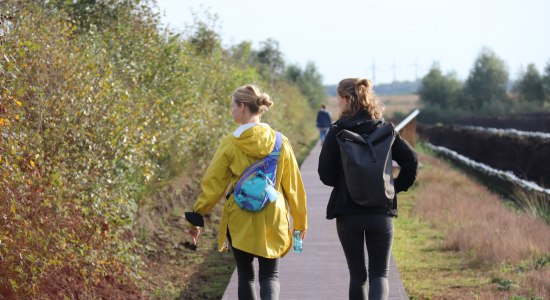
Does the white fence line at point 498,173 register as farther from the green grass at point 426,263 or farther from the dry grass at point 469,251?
the green grass at point 426,263

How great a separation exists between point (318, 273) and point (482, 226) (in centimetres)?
417

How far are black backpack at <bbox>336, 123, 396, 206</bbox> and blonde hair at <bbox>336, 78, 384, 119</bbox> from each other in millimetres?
143

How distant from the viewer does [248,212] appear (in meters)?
6.02

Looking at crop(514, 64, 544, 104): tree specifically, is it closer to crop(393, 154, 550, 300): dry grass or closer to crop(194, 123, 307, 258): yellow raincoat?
crop(393, 154, 550, 300): dry grass

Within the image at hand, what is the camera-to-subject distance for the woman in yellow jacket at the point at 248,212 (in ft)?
19.6

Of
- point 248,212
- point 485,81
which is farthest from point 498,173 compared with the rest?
point 485,81

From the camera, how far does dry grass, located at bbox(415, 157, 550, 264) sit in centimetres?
1020

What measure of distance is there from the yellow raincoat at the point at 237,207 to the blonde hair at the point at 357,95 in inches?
19.6

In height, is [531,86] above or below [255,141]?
below

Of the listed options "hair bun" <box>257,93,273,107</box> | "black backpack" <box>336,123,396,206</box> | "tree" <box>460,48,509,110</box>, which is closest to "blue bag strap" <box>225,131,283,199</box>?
"hair bun" <box>257,93,273,107</box>

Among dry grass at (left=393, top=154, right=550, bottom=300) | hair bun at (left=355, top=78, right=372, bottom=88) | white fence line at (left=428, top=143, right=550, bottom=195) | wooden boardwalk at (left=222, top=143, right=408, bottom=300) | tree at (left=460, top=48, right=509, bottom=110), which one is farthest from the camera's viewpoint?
tree at (left=460, top=48, right=509, bottom=110)

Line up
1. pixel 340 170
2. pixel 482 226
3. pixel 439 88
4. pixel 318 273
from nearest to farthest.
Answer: pixel 340 170 < pixel 318 273 < pixel 482 226 < pixel 439 88

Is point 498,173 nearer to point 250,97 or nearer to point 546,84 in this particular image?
point 250,97

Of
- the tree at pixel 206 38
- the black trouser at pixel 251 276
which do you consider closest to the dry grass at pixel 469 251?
the black trouser at pixel 251 276
